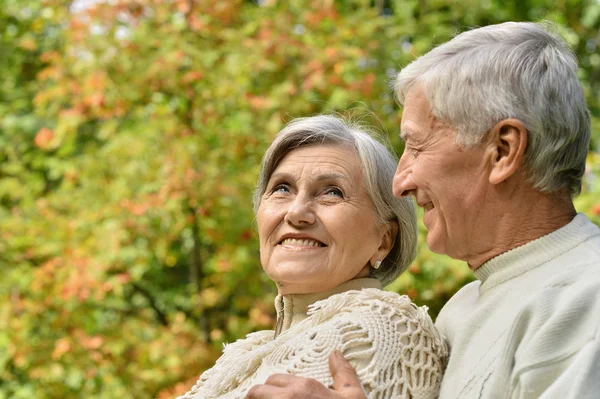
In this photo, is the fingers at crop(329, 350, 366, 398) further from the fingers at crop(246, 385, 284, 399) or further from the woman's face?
the woman's face

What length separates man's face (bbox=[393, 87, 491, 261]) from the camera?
174cm

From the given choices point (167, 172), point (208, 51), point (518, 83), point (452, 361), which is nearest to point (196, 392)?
point (452, 361)

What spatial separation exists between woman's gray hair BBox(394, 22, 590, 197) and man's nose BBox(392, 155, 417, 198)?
16 centimetres

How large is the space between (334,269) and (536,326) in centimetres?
73

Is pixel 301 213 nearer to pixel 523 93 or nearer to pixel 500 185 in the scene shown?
pixel 500 185

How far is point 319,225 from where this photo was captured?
2174mm

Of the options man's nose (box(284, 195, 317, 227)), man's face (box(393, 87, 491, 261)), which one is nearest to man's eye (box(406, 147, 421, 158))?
man's face (box(393, 87, 491, 261))

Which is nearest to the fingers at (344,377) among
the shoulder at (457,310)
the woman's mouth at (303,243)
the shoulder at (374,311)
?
the shoulder at (374,311)

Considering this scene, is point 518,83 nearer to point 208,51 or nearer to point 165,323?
point 208,51

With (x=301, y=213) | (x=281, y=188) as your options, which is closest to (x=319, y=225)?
(x=301, y=213)

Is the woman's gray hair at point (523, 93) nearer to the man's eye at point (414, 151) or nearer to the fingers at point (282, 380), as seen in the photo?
the man's eye at point (414, 151)

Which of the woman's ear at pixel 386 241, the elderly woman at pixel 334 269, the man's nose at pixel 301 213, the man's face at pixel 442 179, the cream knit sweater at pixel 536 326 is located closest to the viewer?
the cream knit sweater at pixel 536 326

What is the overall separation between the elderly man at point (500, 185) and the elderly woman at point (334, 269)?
0.30 ft

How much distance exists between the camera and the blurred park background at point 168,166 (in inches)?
199
